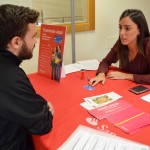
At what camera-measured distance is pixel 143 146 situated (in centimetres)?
91

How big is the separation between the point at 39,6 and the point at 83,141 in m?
1.54

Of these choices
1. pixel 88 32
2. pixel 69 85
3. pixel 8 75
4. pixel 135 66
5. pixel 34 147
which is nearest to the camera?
pixel 8 75

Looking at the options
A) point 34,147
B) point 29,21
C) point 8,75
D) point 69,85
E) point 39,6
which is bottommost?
point 34,147

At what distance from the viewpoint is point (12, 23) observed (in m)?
0.94

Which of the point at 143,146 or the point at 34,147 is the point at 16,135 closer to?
the point at 34,147

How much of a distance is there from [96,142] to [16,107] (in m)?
0.38

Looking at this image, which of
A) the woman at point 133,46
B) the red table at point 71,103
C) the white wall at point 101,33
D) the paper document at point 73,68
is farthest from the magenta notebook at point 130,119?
the white wall at point 101,33

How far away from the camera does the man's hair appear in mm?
936

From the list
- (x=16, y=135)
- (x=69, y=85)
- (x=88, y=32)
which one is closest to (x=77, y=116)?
(x=16, y=135)

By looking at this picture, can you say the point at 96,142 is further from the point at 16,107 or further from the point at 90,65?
the point at 90,65

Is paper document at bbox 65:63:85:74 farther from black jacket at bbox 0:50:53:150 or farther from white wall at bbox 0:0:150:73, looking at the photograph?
black jacket at bbox 0:50:53:150

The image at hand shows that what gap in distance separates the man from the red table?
7cm

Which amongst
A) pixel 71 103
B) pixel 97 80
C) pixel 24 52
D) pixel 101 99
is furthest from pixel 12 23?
pixel 97 80

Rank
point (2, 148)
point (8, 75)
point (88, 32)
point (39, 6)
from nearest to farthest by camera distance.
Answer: point (8, 75) < point (2, 148) < point (39, 6) < point (88, 32)
